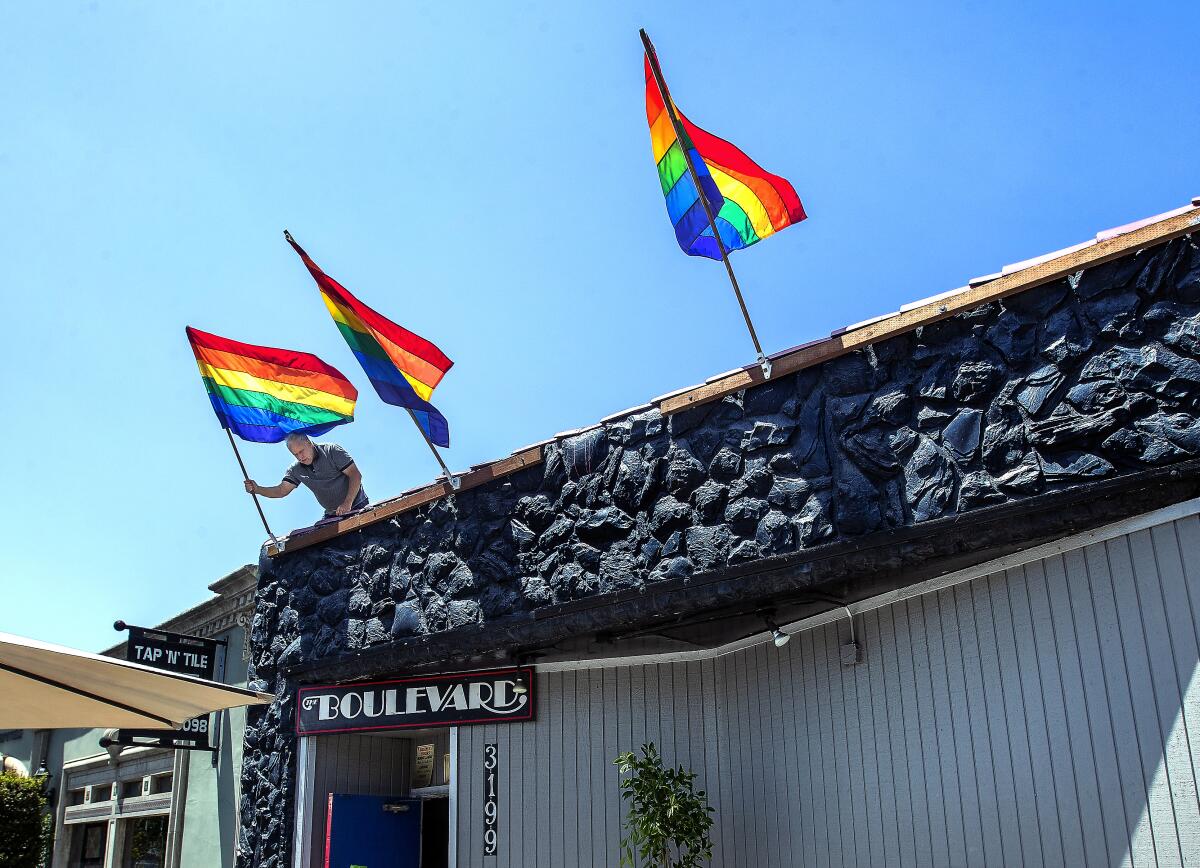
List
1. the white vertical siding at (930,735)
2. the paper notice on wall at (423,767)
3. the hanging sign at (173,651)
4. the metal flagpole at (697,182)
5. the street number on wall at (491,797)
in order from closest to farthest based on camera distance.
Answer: the white vertical siding at (930,735), the metal flagpole at (697,182), the street number on wall at (491,797), the paper notice on wall at (423,767), the hanging sign at (173,651)

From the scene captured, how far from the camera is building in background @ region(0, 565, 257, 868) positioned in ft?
36.3

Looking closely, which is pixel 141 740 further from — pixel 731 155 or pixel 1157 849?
pixel 1157 849

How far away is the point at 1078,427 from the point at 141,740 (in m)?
9.01

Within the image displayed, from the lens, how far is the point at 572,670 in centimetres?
870

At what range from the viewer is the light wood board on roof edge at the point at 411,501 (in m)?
8.38

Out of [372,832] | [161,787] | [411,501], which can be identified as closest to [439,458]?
[411,501]

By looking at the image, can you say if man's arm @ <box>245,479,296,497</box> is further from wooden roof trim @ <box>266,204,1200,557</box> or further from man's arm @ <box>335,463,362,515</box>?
wooden roof trim @ <box>266,204,1200,557</box>

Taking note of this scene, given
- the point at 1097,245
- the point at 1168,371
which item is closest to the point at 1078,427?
the point at 1168,371

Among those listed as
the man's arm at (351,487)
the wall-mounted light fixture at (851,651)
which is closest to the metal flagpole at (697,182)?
the wall-mounted light fixture at (851,651)

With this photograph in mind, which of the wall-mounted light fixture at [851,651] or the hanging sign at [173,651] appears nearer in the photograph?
the wall-mounted light fixture at [851,651]

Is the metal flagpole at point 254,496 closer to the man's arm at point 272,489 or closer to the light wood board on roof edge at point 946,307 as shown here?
the man's arm at point 272,489

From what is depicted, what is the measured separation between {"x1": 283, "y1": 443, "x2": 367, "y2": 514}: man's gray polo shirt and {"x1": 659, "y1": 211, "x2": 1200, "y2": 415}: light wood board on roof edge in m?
3.96

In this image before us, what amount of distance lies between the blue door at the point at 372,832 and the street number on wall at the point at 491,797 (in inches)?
52.7

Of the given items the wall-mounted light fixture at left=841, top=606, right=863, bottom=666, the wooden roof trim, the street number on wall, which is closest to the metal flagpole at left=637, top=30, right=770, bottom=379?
the wooden roof trim
